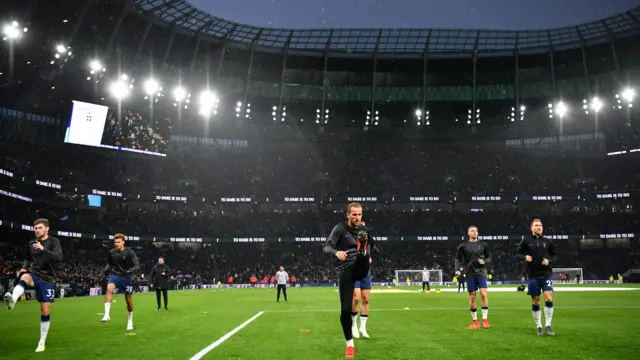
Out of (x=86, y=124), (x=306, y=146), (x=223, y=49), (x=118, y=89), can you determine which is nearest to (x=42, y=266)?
(x=86, y=124)

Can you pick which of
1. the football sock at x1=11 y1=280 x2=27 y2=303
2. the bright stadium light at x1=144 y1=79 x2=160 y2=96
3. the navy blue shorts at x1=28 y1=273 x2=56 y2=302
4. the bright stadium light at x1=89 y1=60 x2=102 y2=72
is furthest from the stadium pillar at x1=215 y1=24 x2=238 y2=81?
the football sock at x1=11 y1=280 x2=27 y2=303

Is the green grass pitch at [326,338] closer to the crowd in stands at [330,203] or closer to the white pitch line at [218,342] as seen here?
the white pitch line at [218,342]

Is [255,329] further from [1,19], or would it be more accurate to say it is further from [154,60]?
[154,60]

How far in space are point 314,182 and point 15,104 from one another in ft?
122

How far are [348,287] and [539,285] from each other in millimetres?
5696

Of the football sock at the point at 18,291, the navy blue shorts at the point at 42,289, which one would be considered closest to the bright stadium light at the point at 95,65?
the navy blue shorts at the point at 42,289

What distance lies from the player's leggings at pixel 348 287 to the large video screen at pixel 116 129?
48.8m

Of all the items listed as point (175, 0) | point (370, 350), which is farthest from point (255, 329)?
point (175, 0)

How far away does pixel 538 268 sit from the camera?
12289 mm

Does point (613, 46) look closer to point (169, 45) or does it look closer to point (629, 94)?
point (629, 94)

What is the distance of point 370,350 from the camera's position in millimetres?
10148

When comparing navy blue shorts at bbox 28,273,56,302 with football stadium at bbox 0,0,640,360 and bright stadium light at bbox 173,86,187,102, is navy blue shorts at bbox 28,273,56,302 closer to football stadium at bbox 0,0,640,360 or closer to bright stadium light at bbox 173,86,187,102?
football stadium at bbox 0,0,640,360

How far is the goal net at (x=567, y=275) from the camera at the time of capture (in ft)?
200

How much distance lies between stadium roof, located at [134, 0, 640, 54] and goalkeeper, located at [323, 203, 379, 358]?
5355cm
